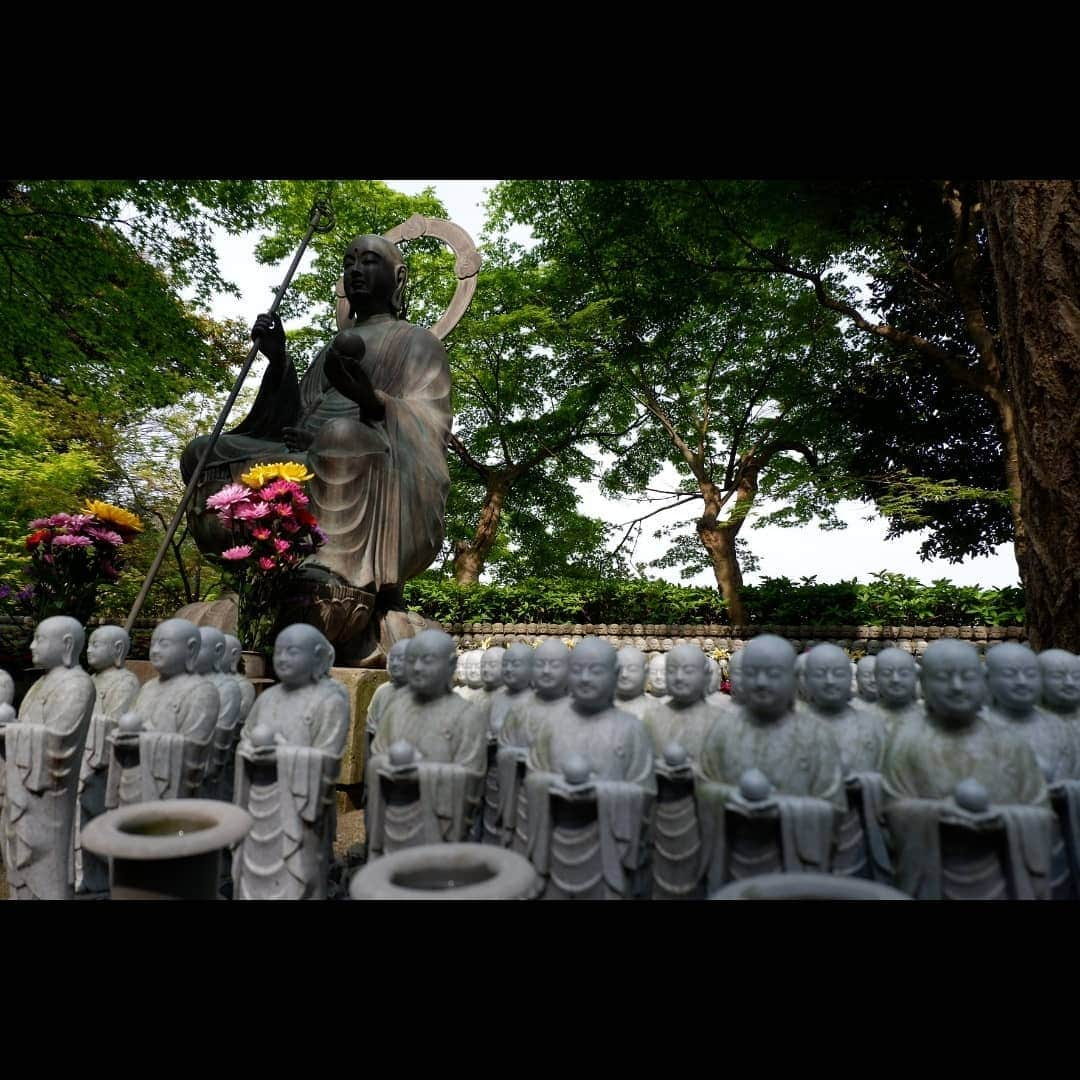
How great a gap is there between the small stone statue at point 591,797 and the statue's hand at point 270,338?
4.89m

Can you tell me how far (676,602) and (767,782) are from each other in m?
12.7

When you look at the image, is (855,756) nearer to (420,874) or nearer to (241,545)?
(420,874)

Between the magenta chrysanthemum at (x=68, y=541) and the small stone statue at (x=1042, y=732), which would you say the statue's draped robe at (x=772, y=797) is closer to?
the small stone statue at (x=1042, y=732)

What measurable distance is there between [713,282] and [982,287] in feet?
18.9

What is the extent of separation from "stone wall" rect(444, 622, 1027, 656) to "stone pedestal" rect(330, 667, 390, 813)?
292 inches

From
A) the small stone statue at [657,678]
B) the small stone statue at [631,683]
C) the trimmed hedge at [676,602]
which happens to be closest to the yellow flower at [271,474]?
the small stone statue at [631,683]

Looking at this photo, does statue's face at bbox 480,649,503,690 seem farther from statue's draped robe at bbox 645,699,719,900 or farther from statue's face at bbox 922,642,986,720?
statue's face at bbox 922,642,986,720

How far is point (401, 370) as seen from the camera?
284 inches

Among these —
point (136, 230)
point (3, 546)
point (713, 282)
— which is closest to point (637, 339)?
point (713, 282)

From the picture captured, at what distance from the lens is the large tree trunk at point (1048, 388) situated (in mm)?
5066

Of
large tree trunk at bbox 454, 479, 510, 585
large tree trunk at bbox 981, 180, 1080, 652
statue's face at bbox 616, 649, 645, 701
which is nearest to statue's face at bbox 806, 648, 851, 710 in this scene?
statue's face at bbox 616, 649, 645, 701

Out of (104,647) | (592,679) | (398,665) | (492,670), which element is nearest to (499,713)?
(492,670)

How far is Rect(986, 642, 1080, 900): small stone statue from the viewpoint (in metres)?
2.95

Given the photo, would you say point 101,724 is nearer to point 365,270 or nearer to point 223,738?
point 223,738
